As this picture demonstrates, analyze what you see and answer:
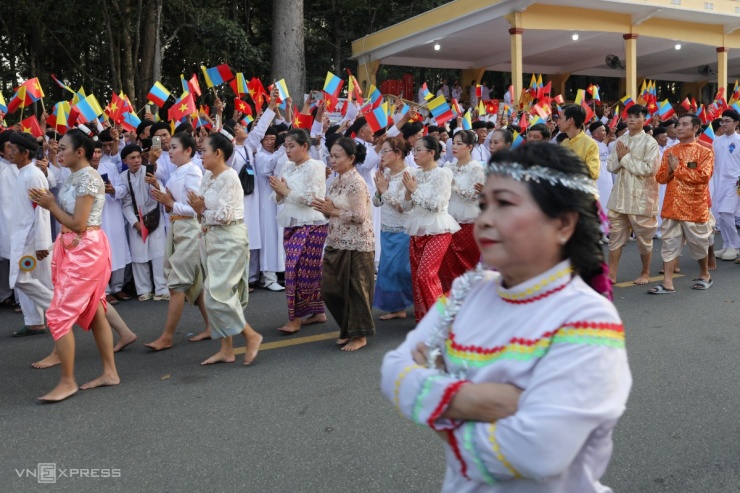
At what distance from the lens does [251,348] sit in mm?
5074

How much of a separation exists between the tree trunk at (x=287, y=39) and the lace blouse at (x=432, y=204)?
9.11 meters

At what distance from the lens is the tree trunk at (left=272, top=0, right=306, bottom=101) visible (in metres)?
14.5

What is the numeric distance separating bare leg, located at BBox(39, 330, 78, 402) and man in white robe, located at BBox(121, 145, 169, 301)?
315 cm

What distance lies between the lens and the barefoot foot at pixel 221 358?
5059 mm

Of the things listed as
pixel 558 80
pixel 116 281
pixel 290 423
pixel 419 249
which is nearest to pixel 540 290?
pixel 290 423

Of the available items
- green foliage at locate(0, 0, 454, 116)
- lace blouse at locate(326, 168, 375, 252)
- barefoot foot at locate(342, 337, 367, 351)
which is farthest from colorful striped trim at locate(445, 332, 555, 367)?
green foliage at locate(0, 0, 454, 116)

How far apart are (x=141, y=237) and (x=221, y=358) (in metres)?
3.14

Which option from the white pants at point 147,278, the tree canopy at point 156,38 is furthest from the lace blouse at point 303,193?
the tree canopy at point 156,38

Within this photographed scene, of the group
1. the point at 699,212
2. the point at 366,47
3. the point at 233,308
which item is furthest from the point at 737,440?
the point at 366,47

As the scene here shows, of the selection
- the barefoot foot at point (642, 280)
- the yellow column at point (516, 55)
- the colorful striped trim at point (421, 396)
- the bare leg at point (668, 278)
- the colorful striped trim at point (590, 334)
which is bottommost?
the barefoot foot at point (642, 280)

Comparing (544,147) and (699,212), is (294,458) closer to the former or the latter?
(544,147)

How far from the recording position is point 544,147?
1593 mm

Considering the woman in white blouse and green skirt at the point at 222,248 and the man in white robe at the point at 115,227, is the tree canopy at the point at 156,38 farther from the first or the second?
the woman in white blouse and green skirt at the point at 222,248

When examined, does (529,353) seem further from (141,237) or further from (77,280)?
(141,237)
